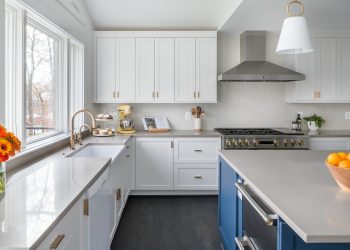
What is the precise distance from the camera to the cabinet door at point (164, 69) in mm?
4461

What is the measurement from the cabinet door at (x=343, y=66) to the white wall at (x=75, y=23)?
3.52m

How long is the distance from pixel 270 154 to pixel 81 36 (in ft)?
8.89

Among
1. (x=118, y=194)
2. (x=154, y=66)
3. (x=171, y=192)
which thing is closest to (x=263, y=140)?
(x=171, y=192)

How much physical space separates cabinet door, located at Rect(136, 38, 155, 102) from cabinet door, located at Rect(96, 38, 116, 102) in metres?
0.34

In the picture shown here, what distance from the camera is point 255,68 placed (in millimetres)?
4398

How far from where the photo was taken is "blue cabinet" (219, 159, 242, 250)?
2154 mm

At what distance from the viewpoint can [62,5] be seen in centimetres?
316

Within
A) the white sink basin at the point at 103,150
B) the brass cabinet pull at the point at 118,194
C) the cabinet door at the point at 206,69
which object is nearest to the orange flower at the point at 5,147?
the brass cabinet pull at the point at 118,194

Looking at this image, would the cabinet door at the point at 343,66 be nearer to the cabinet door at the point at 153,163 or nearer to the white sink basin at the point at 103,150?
the cabinet door at the point at 153,163

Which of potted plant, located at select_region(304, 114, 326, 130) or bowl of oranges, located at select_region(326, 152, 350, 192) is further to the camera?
potted plant, located at select_region(304, 114, 326, 130)

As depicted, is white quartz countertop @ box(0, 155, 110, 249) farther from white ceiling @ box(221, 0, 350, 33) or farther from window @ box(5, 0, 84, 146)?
white ceiling @ box(221, 0, 350, 33)

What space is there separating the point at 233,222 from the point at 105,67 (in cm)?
303

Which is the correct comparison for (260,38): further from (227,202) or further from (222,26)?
(227,202)

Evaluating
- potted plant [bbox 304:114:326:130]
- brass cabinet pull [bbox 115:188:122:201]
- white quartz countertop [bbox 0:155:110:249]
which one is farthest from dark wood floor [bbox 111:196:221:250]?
potted plant [bbox 304:114:326:130]
